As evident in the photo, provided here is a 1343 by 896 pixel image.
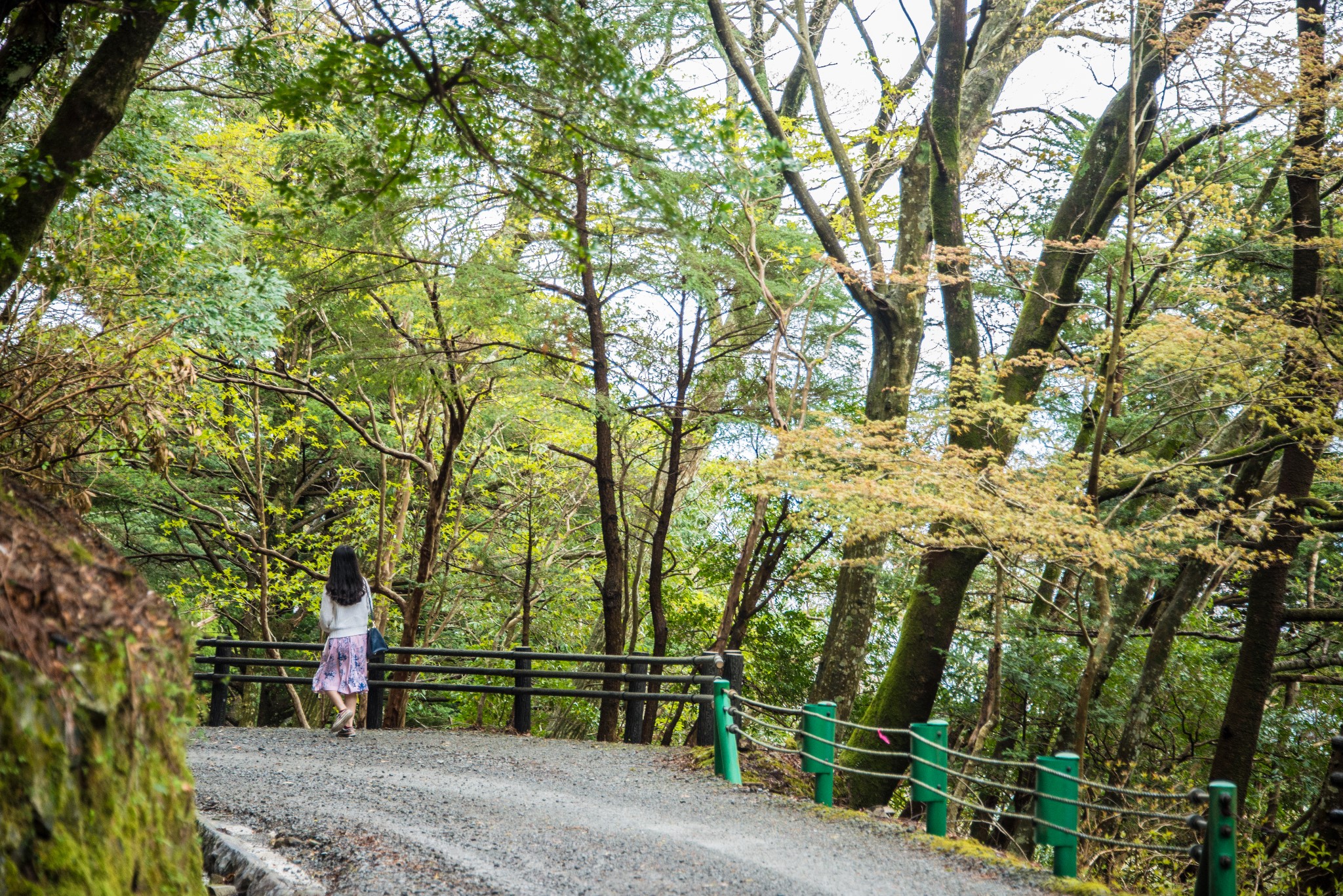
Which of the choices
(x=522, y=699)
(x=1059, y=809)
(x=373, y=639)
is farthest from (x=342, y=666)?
(x=1059, y=809)

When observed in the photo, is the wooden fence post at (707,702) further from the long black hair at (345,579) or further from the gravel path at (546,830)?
the long black hair at (345,579)

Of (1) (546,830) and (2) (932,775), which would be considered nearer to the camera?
(1) (546,830)

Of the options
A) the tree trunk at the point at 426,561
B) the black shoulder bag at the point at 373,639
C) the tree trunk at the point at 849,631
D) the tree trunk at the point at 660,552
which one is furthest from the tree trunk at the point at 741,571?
the black shoulder bag at the point at 373,639

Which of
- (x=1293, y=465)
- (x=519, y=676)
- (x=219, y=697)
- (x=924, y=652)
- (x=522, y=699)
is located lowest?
(x=219, y=697)

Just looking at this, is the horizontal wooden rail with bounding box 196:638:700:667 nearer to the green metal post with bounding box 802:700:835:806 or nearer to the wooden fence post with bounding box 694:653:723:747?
the wooden fence post with bounding box 694:653:723:747

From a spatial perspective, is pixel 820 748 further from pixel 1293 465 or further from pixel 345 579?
pixel 1293 465

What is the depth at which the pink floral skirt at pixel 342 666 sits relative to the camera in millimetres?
9047

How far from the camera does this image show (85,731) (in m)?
2.88

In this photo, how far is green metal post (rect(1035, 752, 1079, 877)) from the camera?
5590 millimetres

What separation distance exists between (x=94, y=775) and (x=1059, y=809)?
5.15 m

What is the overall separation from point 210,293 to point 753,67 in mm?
8268

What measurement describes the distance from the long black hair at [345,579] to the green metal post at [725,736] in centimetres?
360

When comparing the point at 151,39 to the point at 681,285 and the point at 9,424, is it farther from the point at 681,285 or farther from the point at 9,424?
the point at 681,285

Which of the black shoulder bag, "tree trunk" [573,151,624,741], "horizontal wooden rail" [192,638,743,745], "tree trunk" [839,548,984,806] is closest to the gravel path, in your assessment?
"horizontal wooden rail" [192,638,743,745]
